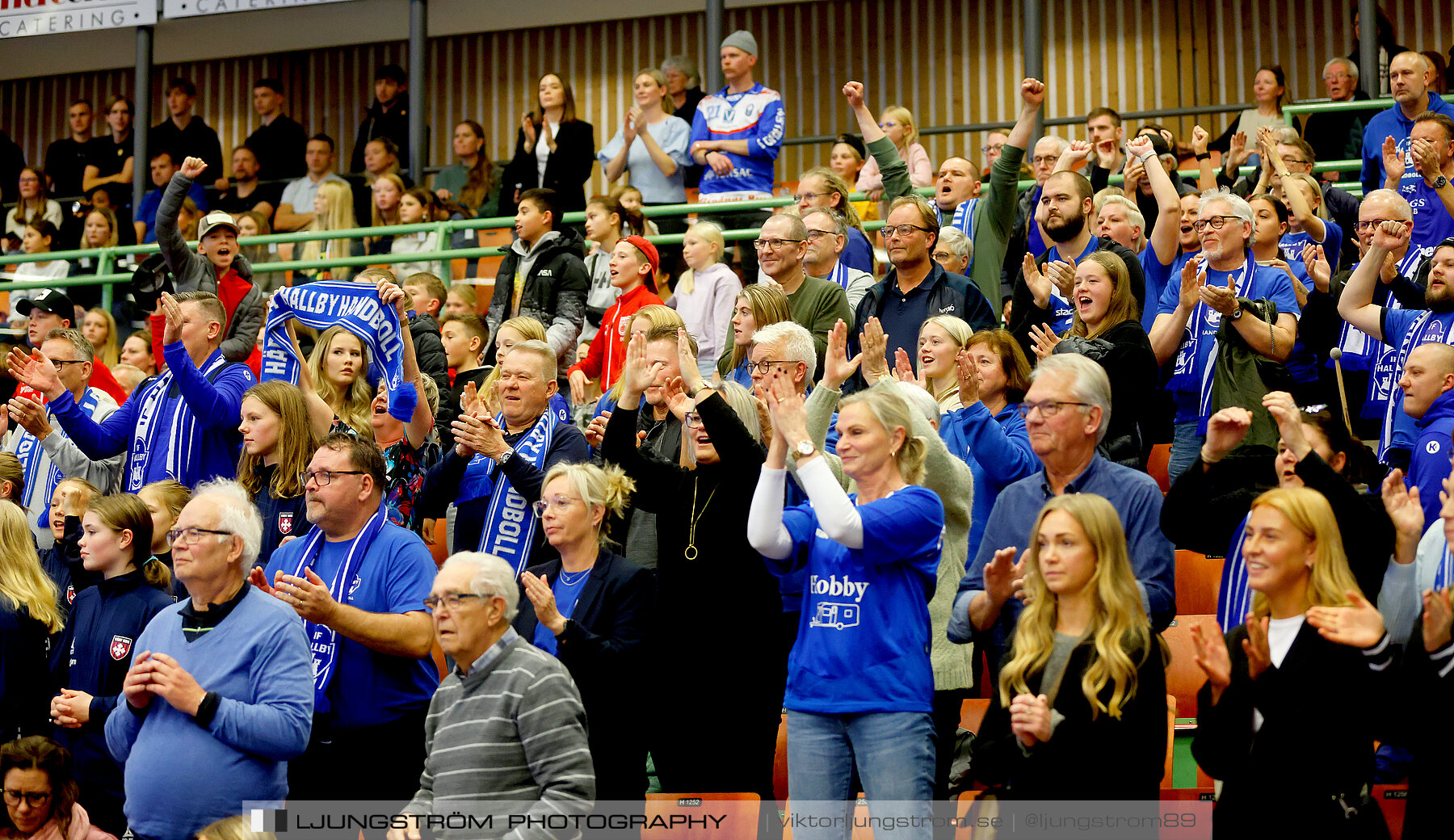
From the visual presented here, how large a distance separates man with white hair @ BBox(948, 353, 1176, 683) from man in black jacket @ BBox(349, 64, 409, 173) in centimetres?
862

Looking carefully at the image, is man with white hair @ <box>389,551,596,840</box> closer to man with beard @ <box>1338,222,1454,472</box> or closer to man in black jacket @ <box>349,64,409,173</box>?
man with beard @ <box>1338,222,1454,472</box>

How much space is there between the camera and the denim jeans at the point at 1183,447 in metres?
6.07

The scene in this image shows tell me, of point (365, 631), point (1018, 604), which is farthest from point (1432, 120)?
point (365, 631)

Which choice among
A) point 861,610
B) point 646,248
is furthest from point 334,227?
point 861,610

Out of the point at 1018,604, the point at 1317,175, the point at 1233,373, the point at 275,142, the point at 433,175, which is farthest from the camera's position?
the point at 433,175

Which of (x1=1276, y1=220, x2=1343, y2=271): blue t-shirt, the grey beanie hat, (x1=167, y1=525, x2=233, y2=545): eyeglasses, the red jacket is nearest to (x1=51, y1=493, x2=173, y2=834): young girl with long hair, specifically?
(x1=167, y1=525, x2=233, y2=545): eyeglasses

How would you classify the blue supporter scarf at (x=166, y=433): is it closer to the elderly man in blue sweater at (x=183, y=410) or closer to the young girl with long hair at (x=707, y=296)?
the elderly man in blue sweater at (x=183, y=410)

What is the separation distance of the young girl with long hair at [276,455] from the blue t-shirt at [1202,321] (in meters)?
3.39

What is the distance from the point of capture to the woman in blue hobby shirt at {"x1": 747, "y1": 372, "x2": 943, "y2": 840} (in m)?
3.84

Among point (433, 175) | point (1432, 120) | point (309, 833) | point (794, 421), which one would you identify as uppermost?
point (433, 175)

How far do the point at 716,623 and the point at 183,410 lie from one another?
2.79 meters

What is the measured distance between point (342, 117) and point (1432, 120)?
10285 mm

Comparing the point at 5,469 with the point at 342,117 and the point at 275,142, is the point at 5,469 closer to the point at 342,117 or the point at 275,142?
the point at 275,142

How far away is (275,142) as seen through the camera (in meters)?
12.3
